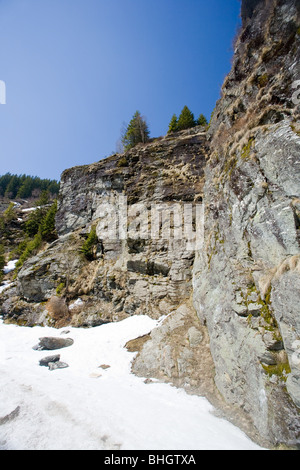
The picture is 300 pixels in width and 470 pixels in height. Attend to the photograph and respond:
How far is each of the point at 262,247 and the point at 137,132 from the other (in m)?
31.8

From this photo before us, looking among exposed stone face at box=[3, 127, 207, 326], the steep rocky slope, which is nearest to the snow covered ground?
the steep rocky slope

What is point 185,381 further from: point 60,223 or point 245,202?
point 60,223

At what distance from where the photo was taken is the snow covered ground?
17.5ft

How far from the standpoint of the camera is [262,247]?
22.8ft

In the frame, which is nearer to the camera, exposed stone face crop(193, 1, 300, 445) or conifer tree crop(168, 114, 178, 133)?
exposed stone face crop(193, 1, 300, 445)

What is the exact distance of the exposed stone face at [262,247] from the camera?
5.36 m

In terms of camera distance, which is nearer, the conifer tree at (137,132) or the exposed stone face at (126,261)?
the exposed stone face at (126,261)

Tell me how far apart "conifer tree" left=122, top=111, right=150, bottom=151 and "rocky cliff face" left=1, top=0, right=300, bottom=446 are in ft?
43.9

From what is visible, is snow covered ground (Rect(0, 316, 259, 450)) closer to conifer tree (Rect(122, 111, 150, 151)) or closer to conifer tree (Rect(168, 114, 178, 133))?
conifer tree (Rect(168, 114, 178, 133))

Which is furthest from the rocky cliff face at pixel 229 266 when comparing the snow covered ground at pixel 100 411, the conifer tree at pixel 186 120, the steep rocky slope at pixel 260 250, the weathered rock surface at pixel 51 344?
the conifer tree at pixel 186 120

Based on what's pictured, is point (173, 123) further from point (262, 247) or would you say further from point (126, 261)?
point (262, 247)

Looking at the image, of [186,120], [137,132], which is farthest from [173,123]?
[137,132]

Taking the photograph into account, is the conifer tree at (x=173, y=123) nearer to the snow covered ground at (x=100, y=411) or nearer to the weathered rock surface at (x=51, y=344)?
the snow covered ground at (x=100, y=411)

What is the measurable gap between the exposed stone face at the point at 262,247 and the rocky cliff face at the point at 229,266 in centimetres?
4
